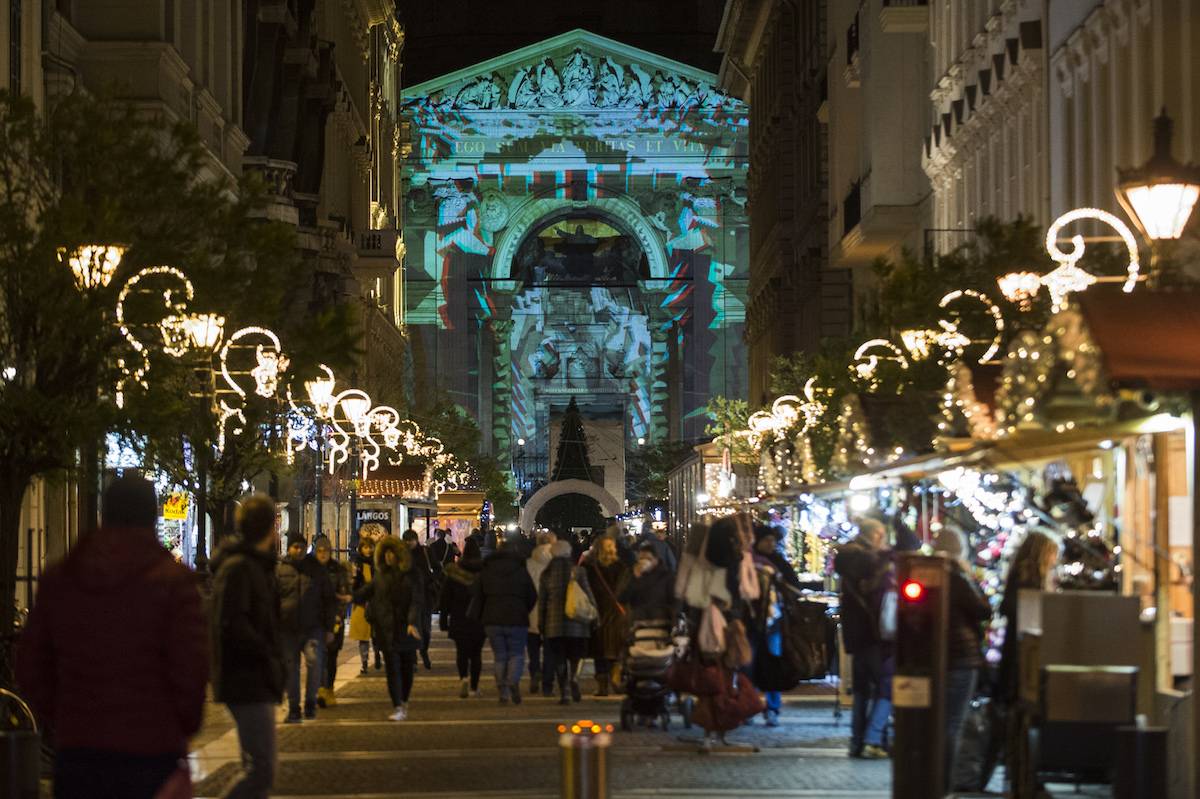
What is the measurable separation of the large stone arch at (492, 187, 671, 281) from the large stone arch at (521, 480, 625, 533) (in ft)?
69.1

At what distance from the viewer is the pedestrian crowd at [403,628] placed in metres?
8.69

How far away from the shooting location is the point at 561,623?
24875 mm

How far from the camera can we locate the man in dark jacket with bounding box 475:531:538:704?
→ 963 inches

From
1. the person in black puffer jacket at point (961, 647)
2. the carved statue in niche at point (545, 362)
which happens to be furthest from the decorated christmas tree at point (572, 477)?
the person in black puffer jacket at point (961, 647)

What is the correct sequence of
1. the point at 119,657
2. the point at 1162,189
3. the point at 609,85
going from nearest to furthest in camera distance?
1. the point at 119,657
2. the point at 1162,189
3. the point at 609,85

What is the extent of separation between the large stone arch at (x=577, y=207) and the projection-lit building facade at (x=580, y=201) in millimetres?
65

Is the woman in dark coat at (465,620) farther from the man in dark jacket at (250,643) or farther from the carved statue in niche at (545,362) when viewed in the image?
the carved statue in niche at (545,362)

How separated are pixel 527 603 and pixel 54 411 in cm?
845

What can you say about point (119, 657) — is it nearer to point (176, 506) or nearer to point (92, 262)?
point (92, 262)

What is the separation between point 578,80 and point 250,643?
3870 inches

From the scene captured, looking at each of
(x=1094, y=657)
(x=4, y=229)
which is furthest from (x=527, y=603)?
(x=1094, y=657)

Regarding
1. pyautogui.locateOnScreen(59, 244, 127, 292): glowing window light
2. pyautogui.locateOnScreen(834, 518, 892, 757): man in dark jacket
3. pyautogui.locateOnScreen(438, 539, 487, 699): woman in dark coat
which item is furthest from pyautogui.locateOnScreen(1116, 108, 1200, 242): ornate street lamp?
pyautogui.locateOnScreen(438, 539, 487, 699): woman in dark coat

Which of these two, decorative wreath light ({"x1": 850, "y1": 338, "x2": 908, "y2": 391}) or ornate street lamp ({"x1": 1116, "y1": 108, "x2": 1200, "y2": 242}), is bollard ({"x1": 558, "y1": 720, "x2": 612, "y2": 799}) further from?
decorative wreath light ({"x1": 850, "y1": 338, "x2": 908, "y2": 391})

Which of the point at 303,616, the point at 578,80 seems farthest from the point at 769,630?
the point at 578,80
